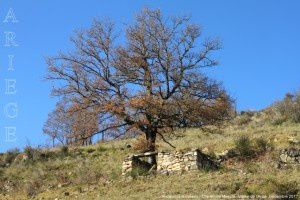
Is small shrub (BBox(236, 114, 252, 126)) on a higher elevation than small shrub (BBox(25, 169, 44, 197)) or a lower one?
higher

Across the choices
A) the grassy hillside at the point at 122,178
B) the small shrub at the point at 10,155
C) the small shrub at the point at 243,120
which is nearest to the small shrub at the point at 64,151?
the grassy hillside at the point at 122,178

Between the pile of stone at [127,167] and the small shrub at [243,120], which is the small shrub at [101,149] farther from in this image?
the small shrub at [243,120]

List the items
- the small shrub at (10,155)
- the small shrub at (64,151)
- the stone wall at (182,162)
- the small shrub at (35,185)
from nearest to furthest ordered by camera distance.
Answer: the stone wall at (182,162)
the small shrub at (35,185)
the small shrub at (64,151)
the small shrub at (10,155)

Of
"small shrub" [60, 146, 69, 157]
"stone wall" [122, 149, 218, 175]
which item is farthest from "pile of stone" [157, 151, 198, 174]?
"small shrub" [60, 146, 69, 157]

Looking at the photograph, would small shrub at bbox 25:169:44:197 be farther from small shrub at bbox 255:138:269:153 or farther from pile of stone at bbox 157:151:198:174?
small shrub at bbox 255:138:269:153

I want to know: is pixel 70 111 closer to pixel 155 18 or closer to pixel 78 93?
pixel 78 93

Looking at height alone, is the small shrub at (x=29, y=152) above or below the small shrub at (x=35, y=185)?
above

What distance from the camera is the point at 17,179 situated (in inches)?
1284

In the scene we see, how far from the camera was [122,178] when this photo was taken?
79.4 ft

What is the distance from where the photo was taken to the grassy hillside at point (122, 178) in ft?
63.0

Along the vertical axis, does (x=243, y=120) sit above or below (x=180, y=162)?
above

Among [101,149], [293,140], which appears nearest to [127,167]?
[293,140]

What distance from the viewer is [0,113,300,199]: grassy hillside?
1920 cm

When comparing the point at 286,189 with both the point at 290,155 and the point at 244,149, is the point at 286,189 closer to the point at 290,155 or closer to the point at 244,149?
the point at 290,155
